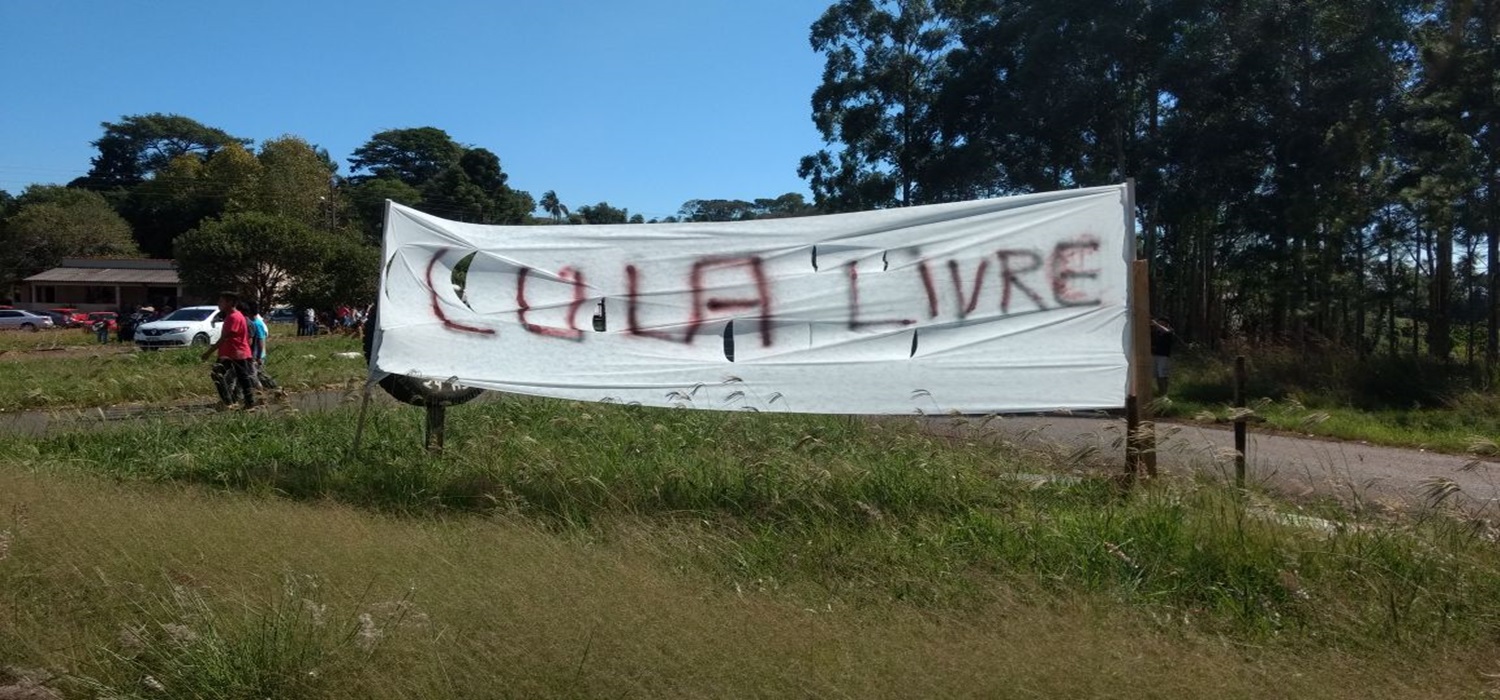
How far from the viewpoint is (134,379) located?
514 inches

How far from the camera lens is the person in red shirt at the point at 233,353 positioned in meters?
11.1

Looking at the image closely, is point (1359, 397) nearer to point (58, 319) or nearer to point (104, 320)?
point (104, 320)

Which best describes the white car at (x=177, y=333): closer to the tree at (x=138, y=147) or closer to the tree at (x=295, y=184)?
the tree at (x=295, y=184)

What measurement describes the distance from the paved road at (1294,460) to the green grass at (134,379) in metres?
7.81

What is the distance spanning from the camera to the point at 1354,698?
2.97 meters

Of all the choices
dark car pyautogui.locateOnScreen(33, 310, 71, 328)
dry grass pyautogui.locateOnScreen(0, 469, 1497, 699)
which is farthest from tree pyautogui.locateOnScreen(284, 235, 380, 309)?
dry grass pyautogui.locateOnScreen(0, 469, 1497, 699)

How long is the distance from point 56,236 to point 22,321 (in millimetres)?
23801

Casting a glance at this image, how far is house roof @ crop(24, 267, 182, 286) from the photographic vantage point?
6022 cm

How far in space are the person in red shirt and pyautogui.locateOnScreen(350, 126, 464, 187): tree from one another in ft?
277

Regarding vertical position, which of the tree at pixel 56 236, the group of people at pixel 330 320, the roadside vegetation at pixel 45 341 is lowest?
the roadside vegetation at pixel 45 341

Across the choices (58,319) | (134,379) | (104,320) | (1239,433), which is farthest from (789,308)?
(58,319)

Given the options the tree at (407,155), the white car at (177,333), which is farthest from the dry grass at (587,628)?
the tree at (407,155)

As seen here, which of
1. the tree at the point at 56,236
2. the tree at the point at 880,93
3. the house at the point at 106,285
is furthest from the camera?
the tree at the point at 56,236

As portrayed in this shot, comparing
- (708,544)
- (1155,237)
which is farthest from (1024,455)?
(1155,237)
